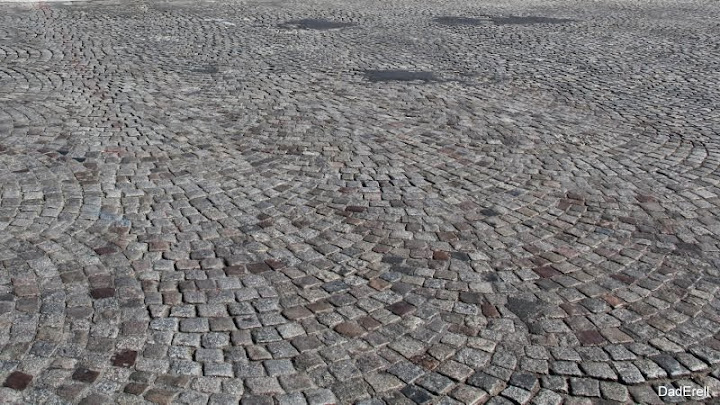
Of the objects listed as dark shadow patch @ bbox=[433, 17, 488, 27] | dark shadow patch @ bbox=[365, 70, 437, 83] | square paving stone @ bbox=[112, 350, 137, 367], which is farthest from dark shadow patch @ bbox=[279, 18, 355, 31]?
square paving stone @ bbox=[112, 350, 137, 367]

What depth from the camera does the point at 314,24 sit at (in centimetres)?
1460

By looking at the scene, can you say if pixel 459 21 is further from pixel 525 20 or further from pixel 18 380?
pixel 18 380

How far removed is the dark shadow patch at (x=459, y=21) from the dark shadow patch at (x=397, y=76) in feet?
14.2

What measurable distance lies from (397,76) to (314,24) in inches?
172

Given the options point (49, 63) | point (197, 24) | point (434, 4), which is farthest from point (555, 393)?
point (434, 4)

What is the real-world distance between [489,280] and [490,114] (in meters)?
4.12

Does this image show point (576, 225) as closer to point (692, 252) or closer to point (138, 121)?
point (692, 252)

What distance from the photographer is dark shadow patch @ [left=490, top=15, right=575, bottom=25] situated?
15.3m

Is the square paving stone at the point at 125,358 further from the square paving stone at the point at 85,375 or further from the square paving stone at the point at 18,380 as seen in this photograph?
the square paving stone at the point at 18,380

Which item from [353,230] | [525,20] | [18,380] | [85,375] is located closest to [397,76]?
[353,230]

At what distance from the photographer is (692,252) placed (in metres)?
5.65

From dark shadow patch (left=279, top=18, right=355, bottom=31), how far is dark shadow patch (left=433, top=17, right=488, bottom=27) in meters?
1.75

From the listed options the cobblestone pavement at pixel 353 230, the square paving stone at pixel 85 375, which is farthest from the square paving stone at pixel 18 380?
the square paving stone at pixel 85 375

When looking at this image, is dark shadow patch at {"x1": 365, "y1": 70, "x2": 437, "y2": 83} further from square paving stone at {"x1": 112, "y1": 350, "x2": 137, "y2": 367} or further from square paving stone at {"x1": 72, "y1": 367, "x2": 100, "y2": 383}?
square paving stone at {"x1": 72, "y1": 367, "x2": 100, "y2": 383}
